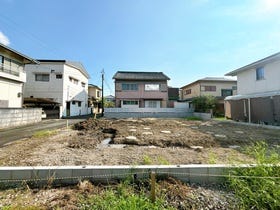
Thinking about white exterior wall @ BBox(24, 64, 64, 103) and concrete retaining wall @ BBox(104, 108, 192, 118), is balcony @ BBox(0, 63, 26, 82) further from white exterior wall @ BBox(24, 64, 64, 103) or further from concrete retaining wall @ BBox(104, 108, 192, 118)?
concrete retaining wall @ BBox(104, 108, 192, 118)

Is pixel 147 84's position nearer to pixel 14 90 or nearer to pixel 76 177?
pixel 14 90

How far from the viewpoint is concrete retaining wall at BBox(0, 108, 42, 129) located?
10469mm

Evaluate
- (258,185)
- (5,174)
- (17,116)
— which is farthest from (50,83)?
(258,185)

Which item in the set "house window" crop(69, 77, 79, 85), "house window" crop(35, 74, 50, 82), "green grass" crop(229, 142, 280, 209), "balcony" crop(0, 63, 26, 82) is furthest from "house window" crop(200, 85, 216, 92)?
"green grass" crop(229, 142, 280, 209)

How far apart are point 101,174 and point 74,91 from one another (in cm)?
2229

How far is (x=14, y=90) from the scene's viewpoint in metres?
14.3

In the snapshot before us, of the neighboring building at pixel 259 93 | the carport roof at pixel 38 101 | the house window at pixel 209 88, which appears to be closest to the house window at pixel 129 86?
the carport roof at pixel 38 101

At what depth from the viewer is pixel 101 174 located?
118 inches

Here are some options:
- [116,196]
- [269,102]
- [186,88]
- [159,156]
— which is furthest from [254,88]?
[186,88]

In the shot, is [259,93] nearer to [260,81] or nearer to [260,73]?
[260,81]

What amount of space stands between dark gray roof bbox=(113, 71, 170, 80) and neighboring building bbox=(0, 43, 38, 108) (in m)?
11.1

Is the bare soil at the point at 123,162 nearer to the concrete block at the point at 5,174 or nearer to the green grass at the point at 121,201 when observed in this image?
the green grass at the point at 121,201

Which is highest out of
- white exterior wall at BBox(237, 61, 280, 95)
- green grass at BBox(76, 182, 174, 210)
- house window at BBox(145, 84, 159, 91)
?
house window at BBox(145, 84, 159, 91)

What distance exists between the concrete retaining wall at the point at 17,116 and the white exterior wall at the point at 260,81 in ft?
59.1
